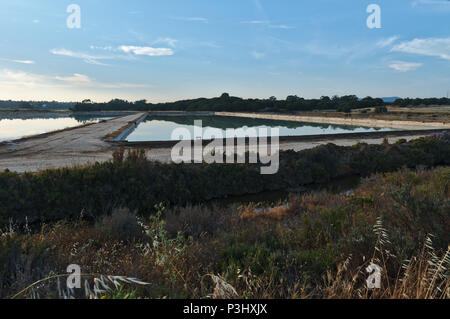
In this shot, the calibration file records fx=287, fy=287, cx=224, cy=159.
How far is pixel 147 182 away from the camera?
36.1ft

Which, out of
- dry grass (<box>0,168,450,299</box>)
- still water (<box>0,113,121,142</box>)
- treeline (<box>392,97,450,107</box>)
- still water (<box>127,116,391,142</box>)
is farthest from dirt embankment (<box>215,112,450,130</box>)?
treeline (<box>392,97,450,107</box>)

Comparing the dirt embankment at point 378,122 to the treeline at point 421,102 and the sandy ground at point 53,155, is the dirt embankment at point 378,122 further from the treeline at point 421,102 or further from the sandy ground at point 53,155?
the treeline at point 421,102

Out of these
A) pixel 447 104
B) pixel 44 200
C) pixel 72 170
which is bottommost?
pixel 44 200

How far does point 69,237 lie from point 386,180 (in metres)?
11.2

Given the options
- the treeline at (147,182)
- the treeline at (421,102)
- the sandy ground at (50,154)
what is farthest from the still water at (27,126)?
the treeline at (421,102)

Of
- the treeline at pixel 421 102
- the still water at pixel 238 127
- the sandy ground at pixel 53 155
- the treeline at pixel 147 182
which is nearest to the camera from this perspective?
the treeline at pixel 147 182

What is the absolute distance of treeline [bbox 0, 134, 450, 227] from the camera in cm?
916

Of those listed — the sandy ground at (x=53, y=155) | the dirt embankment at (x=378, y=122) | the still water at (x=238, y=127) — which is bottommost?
the sandy ground at (x=53, y=155)

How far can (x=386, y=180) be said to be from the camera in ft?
37.9

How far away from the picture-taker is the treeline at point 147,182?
916cm

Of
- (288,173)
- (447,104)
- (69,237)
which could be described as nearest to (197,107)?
(447,104)

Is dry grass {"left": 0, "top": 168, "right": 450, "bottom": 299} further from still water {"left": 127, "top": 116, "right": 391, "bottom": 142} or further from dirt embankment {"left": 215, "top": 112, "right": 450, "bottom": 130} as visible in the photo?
dirt embankment {"left": 215, "top": 112, "right": 450, "bottom": 130}
